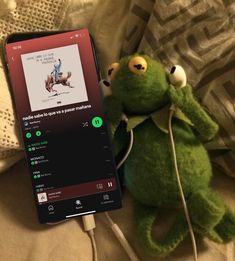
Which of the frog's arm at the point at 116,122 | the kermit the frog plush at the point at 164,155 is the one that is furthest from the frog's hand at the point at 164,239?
the frog's arm at the point at 116,122

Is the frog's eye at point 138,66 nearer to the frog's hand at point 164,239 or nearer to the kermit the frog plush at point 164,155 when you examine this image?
the kermit the frog plush at point 164,155

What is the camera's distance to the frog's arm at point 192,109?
1.76 feet

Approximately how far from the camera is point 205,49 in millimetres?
583

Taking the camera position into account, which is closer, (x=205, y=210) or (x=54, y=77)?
(x=205, y=210)

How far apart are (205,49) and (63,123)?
9.0 inches

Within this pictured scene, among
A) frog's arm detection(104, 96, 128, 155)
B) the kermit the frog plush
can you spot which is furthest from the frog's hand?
frog's arm detection(104, 96, 128, 155)

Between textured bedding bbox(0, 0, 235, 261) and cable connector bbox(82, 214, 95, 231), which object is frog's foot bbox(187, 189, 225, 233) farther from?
cable connector bbox(82, 214, 95, 231)

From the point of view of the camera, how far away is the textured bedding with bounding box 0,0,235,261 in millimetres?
569

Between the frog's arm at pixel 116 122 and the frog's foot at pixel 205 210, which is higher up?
the frog's arm at pixel 116 122

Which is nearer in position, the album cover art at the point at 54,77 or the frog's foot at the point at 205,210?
the frog's foot at the point at 205,210

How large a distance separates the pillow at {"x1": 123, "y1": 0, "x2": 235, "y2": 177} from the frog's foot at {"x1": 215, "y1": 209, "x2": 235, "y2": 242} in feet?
0.24

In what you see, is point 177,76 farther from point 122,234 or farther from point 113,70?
point 122,234

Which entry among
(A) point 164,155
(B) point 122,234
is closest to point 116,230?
(B) point 122,234

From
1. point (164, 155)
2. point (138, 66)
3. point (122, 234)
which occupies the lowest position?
point (122, 234)
